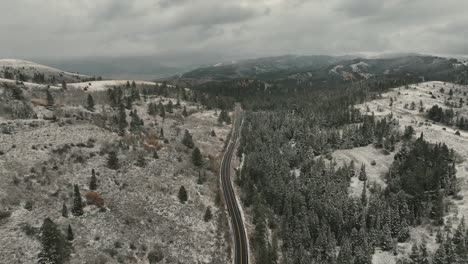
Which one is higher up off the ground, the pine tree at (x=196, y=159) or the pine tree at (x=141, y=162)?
the pine tree at (x=141, y=162)

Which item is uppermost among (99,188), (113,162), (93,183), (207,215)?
(113,162)

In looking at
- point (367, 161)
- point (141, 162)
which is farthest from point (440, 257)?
point (141, 162)

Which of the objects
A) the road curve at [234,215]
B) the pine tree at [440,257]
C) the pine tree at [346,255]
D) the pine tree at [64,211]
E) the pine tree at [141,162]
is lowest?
the pine tree at [346,255]

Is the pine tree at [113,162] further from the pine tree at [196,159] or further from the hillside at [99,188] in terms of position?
the pine tree at [196,159]

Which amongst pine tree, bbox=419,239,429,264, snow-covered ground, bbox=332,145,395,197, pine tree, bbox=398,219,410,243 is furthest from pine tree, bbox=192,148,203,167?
pine tree, bbox=419,239,429,264

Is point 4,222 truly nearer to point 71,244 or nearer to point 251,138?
point 71,244

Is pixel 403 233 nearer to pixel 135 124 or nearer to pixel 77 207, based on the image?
pixel 77 207

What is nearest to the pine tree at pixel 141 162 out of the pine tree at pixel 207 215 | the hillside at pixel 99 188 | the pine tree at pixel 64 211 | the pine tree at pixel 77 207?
the hillside at pixel 99 188

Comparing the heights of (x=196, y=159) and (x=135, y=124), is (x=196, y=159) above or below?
below

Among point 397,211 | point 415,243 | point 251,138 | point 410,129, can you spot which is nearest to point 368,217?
point 397,211
